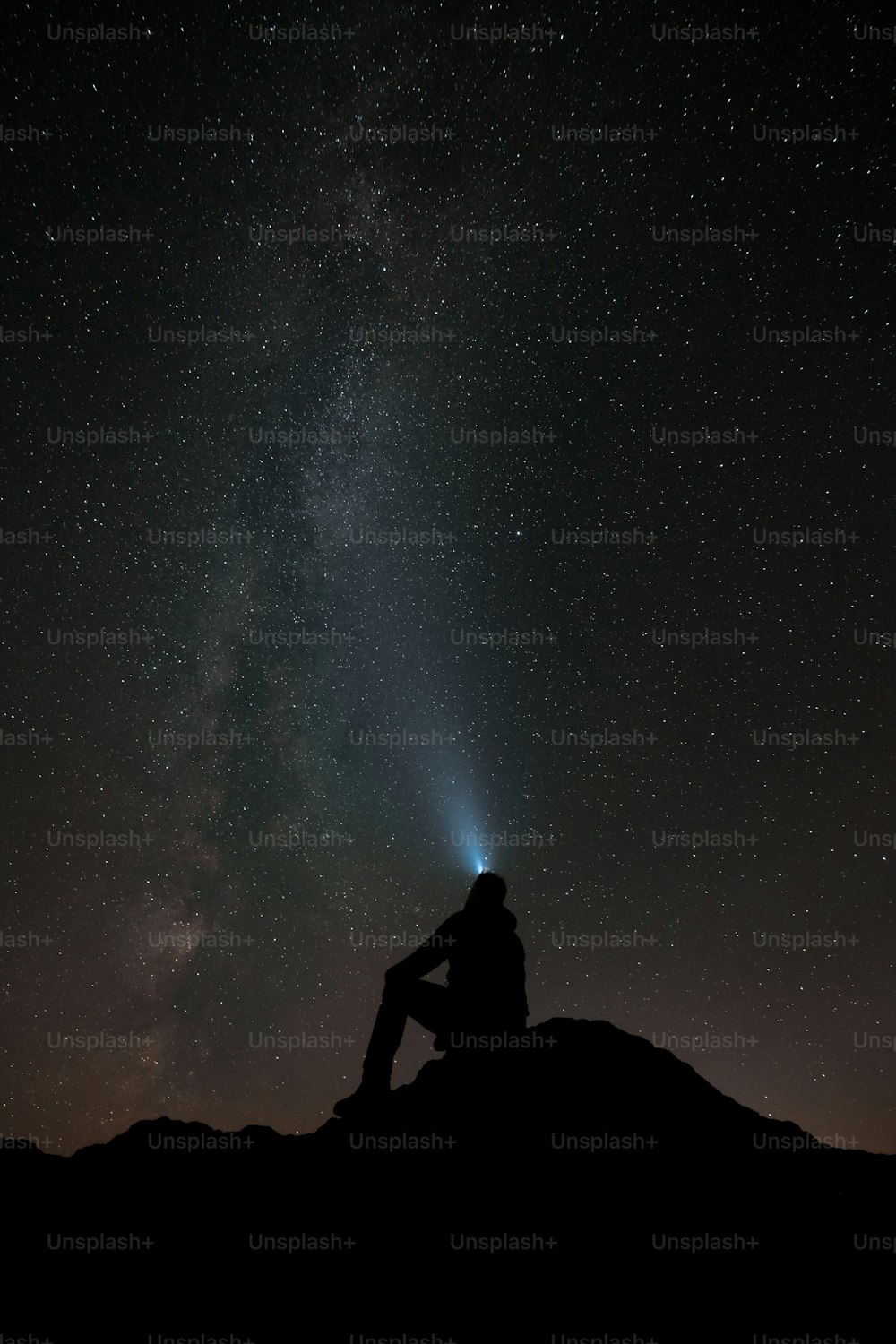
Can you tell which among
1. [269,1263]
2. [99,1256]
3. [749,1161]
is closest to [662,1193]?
[749,1161]

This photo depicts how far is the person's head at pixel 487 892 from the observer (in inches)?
302

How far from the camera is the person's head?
25.2 feet

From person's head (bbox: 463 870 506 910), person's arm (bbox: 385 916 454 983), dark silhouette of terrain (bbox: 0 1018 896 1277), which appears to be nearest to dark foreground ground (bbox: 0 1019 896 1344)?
dark silhouette of terrain (bbox: 0 1018 896 1277)

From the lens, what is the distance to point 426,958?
23.9 feet

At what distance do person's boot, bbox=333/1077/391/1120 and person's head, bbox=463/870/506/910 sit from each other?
191cm

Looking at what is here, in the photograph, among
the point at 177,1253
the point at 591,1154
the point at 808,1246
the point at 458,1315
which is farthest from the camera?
the point at 591,1154

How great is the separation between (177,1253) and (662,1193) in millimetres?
4534

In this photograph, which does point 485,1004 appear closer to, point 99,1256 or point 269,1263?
point 269,1263

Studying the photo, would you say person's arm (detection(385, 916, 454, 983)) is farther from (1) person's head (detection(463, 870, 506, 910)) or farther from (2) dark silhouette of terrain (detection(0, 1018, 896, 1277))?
(2) dark silhouette of terrain (detection(0, 1018, 896, 1277))

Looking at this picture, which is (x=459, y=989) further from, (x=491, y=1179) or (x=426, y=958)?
(x=491, y=1179)

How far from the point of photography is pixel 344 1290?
5738 millimetres

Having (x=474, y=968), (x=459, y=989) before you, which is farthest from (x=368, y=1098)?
(x=474, y=968)

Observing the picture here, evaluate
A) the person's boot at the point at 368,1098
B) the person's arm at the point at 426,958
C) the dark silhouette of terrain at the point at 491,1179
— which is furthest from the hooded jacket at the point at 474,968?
the person's boot at the point at 368,1098

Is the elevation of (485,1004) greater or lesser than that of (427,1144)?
greater
